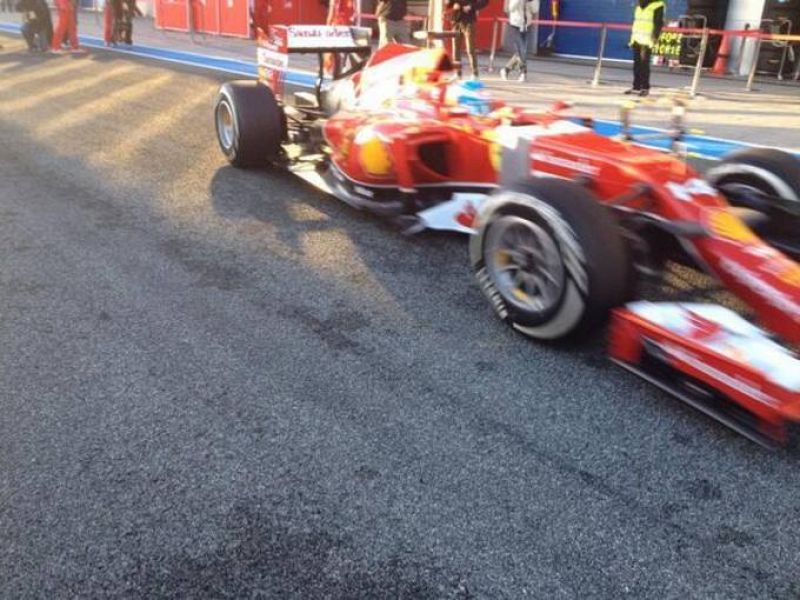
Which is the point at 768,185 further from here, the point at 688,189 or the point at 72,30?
the point at 72,30

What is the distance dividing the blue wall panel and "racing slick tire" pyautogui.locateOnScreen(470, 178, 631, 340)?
13669 mm

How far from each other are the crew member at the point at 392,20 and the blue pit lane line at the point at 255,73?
1.34m

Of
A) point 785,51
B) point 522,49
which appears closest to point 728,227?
point 522,49

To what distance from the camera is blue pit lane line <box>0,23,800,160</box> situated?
7008 mm

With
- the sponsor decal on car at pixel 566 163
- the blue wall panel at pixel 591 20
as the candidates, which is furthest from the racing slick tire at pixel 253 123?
the blue wall panel at pixel 591 20

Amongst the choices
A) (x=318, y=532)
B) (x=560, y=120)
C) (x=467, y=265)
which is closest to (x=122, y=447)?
(x=318, y=532)

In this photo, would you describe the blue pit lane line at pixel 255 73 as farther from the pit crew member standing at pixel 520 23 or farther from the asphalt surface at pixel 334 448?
the asphalt surface at pixel 334 448

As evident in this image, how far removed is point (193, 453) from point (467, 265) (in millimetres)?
2059

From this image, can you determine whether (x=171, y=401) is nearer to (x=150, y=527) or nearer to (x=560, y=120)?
(x=150, y=527)

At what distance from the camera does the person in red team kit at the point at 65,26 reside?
14070 millimetres

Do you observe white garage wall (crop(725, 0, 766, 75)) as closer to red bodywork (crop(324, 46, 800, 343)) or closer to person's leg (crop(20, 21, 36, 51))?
red bodywork (crop(324, 46, 800, 343))

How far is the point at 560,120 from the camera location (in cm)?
396

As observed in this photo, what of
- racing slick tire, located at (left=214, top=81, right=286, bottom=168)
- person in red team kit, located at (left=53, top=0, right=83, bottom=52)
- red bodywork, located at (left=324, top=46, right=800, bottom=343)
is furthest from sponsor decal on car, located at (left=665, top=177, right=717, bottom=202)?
person in red team kit, located at (left=53, top=0, right=83, bottom=52)

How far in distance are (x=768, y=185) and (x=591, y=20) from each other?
566 inches
